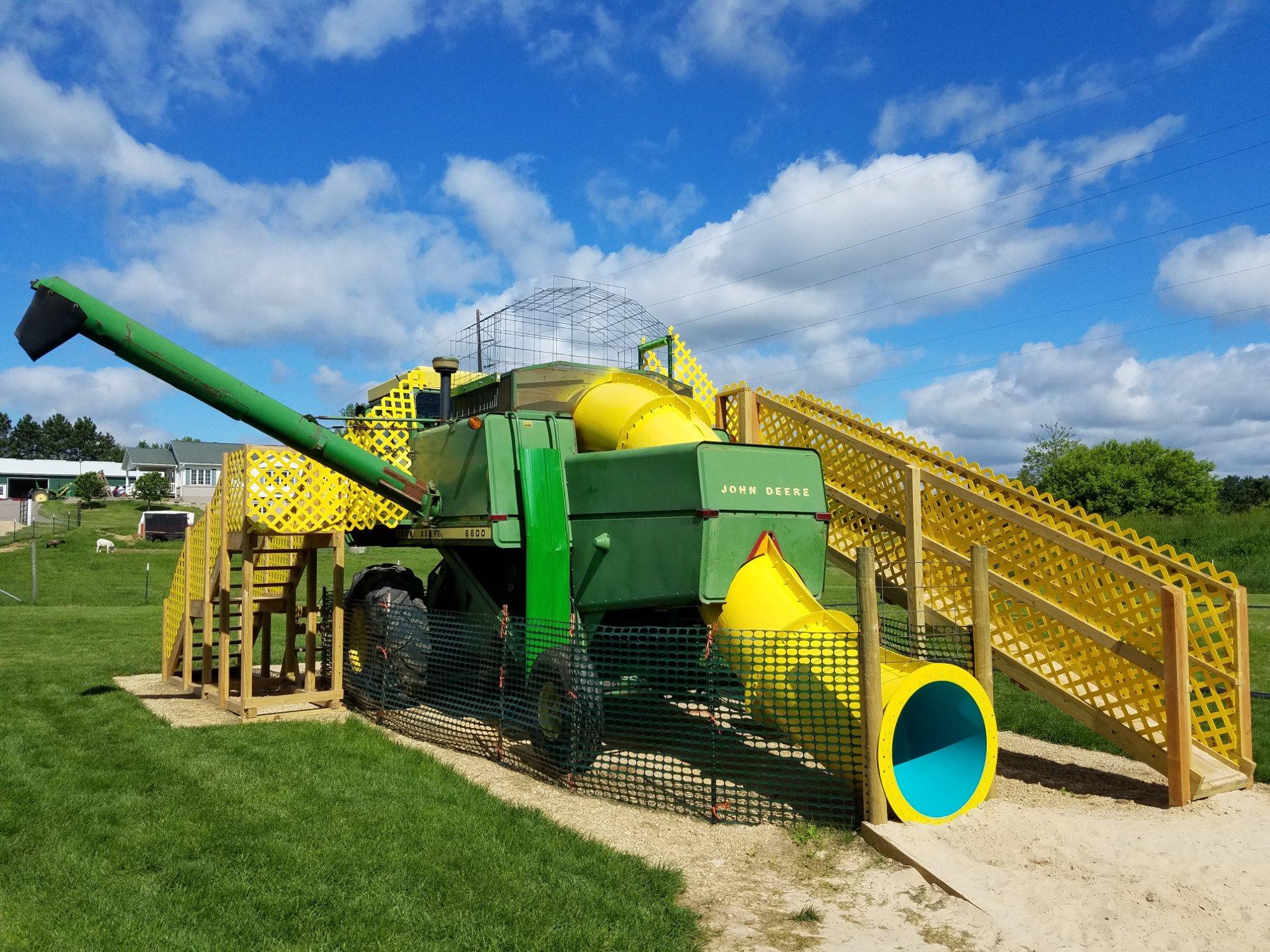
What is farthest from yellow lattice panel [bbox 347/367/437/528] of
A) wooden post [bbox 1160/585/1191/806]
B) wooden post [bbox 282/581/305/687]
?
wooden post [bbox 1160/585/1191/806]

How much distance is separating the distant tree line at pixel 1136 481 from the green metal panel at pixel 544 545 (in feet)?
161

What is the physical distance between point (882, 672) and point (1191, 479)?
56.7 m

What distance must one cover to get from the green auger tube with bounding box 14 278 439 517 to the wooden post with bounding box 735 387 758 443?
3390 millimetres

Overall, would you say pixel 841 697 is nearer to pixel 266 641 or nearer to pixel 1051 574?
pixel 1051 574

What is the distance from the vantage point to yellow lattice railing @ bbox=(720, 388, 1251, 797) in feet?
21.7

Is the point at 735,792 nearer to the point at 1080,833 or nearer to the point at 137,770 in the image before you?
the point at 1080,833

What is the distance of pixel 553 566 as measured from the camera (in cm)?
783

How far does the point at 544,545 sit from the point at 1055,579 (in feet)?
13.1

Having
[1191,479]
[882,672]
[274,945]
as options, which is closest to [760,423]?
[882,672]

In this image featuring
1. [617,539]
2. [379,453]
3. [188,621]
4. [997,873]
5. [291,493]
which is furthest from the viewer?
[188,621]

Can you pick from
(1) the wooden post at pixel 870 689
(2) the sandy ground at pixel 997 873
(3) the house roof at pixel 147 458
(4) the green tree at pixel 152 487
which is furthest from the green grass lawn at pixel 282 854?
(3) the house roof at pixel 147 458

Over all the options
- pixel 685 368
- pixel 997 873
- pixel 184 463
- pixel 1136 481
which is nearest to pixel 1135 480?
pixel 1136 481

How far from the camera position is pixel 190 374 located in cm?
778

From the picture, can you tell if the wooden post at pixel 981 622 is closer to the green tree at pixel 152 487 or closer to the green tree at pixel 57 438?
the green tree at pixel 152 487
